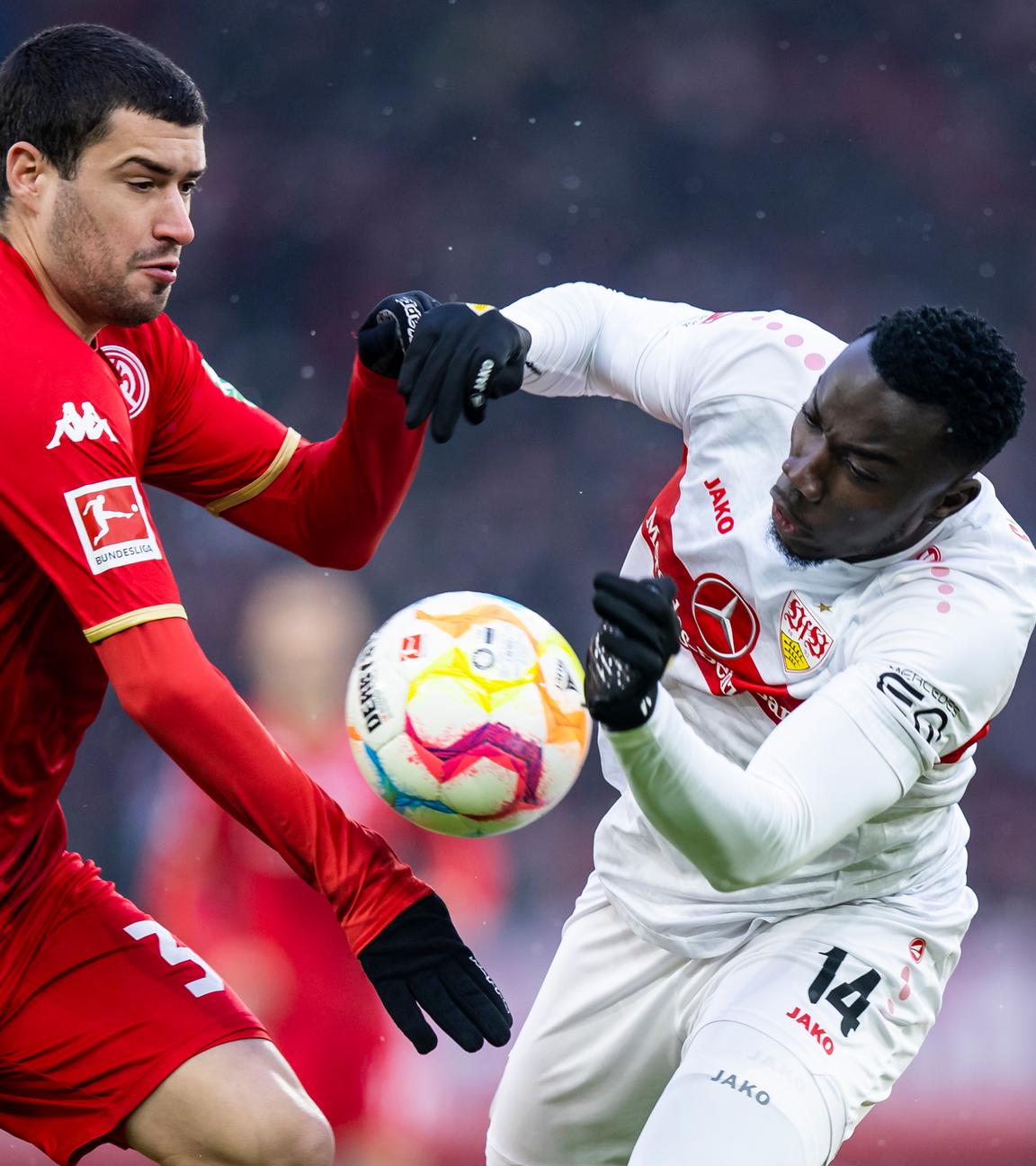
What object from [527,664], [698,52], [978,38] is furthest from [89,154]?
[978,38]

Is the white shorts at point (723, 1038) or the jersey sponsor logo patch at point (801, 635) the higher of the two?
the jersey sponsor logo patch at point (801, 635)

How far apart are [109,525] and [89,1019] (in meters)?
1.00

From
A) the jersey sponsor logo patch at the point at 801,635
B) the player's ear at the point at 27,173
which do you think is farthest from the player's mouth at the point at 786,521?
the player's ear at the point at 27,173

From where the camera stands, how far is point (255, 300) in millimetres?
6824

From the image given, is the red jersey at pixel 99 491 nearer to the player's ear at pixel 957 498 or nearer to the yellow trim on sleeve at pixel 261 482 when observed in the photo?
the yellow trim on sleeve at pixel 261 482

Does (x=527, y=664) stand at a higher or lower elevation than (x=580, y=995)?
higher

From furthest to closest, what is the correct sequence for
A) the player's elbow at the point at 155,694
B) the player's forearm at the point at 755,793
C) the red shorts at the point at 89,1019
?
1. the red shorts at the point at 89,1019
2. the player's elbow at the point at 155,694
3. the player's forearm at the point at 755,793

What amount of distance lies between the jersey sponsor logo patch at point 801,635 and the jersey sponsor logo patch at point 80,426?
50.1 inches

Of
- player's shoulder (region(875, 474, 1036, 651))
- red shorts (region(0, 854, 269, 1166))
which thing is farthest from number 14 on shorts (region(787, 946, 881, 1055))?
red shorts (region(0, 854, 269, 1166))

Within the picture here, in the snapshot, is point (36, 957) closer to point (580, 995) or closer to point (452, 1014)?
point (452, 1014)

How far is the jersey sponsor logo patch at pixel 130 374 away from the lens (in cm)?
319

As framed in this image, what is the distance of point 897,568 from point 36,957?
1.81 m

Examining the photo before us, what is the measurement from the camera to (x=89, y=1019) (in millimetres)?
3010

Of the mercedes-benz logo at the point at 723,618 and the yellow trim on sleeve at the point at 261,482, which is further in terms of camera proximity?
the yellow trim on sleeve at the point at 261,482
